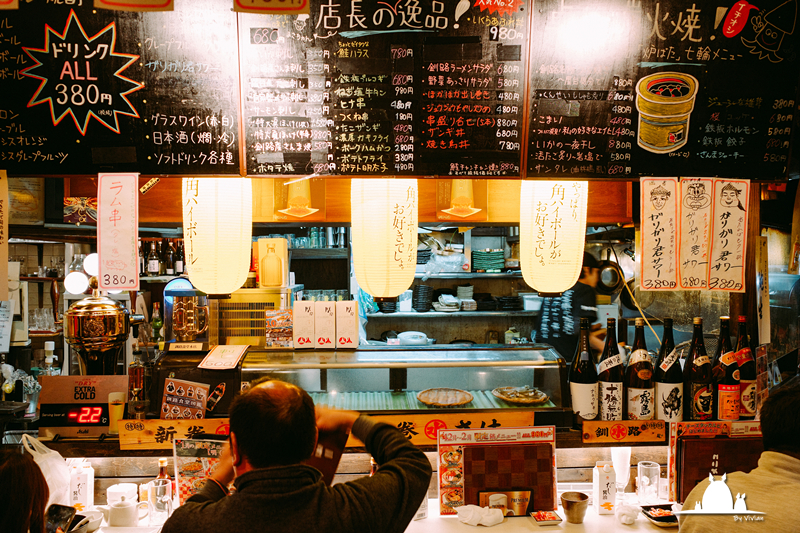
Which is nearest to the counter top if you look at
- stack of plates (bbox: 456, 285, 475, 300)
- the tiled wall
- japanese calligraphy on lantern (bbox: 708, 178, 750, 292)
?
japanese calligraphy on lantern (bbox: 708, 178, 750, 292)

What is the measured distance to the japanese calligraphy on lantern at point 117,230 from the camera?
261 centimetres

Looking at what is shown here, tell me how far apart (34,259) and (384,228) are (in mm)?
7534

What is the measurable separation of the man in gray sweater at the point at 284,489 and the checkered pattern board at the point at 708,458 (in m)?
1.77

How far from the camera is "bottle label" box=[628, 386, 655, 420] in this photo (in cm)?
295

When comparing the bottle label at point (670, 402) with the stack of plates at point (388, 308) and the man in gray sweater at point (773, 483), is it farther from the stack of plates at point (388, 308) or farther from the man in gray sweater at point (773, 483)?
the stack of plates at point (388, 308)

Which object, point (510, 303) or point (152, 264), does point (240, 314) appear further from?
point (510, 303)

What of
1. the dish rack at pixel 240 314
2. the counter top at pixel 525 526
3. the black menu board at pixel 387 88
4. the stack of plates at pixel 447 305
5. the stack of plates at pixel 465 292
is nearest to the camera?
the counter top at pixel 525 526

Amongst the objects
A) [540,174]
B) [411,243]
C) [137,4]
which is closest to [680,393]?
[540,174]

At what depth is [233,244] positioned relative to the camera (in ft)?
9.48

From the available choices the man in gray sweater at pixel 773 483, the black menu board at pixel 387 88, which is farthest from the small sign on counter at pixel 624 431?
the black menu board at pixel 387 88

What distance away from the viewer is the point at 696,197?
2.81m

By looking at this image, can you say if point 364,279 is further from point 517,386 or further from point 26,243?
point 26,243

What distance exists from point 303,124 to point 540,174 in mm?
1271

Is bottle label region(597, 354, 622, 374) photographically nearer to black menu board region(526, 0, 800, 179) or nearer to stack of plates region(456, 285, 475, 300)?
black menu board region(526, 0, 800, 179)
